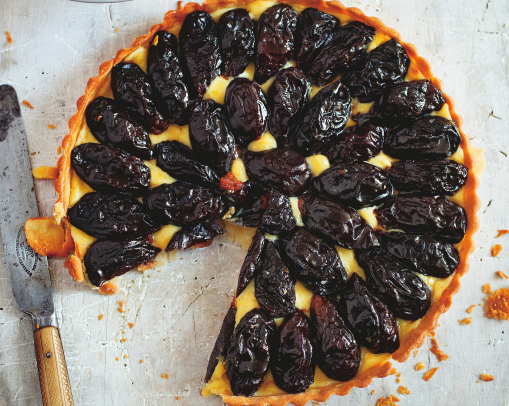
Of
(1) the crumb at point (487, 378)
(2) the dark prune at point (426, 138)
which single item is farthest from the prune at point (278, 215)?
(1) the crumb at point (487, 378)

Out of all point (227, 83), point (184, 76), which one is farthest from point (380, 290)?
point (184, 76)

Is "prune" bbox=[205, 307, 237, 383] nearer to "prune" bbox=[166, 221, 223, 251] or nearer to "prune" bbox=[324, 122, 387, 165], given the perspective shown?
"prune" bbox=[166, 221, 223, 251]

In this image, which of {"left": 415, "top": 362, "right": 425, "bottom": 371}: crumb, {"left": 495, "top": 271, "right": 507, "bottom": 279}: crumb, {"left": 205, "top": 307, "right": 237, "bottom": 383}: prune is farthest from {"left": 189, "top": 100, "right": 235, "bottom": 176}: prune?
{"left": 495, "top": 271, "right": 507, "bottom": 279}: crumb

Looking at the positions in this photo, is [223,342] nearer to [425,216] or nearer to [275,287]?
[275,287]

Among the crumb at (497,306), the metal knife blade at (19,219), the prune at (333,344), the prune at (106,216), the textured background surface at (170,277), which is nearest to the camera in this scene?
the prune at (333,344)

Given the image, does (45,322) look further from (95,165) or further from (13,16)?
(13,16)

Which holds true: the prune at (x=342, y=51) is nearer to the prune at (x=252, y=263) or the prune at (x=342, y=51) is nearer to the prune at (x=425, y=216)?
the prune at (x=425, y=216)

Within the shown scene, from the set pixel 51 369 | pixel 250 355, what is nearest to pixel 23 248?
pixel 51 369
